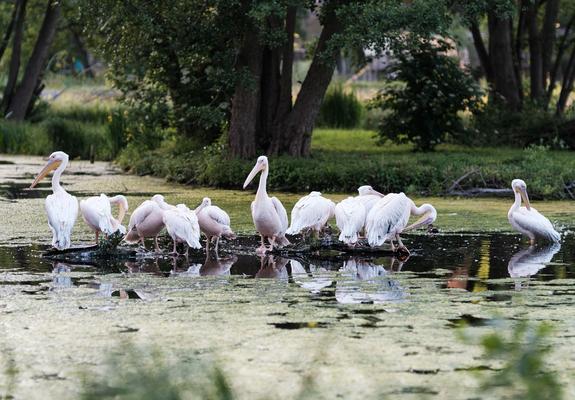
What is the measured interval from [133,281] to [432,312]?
2.67 meters

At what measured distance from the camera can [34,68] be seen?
30375 millimetres

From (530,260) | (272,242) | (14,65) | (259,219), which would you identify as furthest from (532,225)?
(14,65)

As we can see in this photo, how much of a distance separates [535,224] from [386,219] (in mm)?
1754

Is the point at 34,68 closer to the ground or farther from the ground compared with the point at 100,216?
farther from the ground

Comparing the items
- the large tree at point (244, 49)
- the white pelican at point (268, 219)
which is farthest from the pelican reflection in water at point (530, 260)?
the large tree at point (244, 49)

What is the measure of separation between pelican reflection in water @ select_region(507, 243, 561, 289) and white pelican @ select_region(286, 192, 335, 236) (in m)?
1.89

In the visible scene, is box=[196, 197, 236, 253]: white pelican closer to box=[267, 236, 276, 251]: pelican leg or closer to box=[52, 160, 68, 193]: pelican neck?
box=[267, 236, 276, 251]: pelican leg

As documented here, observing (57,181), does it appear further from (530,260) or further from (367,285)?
(530,260)

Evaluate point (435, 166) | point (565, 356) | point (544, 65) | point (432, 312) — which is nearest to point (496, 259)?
point (432, 312)

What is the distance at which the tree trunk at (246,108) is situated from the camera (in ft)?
65.6

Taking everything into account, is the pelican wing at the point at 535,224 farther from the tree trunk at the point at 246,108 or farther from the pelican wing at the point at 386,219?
the tree trunk at the point at 246,108

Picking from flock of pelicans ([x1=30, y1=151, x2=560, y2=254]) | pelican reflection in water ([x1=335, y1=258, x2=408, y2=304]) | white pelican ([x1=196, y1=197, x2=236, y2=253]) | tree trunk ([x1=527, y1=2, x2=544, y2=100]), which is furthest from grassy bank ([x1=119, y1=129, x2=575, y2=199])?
pelican reflection in water ([x1=335, y1=258, x2=408, y2=304])

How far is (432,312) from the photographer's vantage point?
8.06m

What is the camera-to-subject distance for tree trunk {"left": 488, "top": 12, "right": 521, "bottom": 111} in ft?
81.2
